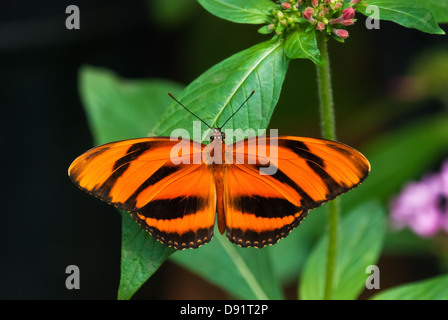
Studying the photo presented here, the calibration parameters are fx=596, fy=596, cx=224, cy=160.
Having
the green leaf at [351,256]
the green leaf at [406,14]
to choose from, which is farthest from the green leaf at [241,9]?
the green leaf at [351,256]

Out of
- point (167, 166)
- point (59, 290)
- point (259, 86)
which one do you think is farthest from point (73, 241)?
point (259, 86)

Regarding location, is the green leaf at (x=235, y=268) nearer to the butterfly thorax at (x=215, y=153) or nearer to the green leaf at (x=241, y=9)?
the butterfly thorax at (x=215, y=153)

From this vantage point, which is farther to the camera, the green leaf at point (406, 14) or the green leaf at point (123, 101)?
the green leaf at point (123, 101)

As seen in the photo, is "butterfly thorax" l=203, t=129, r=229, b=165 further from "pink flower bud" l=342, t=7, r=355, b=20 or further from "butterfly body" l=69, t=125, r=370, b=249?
"pink flower bud" l=342, t=7, r=355, b=20

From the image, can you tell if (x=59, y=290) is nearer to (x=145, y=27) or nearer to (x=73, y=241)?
(x=73, y=241)

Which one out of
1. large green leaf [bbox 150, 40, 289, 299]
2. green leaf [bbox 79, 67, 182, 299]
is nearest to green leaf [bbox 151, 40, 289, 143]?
large green leaf [bbox 150, 40, 289, 299]
